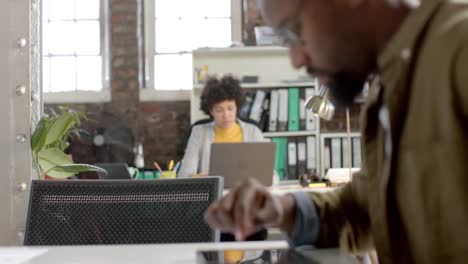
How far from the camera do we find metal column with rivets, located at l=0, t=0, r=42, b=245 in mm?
2098

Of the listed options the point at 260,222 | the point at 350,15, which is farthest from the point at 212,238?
the point at 350,15

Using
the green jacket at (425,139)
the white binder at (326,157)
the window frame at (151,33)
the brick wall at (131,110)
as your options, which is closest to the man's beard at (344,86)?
the green jacket at (425,139)

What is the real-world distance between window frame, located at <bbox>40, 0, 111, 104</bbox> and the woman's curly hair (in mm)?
1902

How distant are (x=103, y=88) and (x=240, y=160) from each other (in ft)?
10.4

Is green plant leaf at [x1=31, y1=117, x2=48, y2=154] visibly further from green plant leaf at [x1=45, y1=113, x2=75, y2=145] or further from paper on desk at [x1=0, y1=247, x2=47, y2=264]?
paper on desk at [x1=0, y1=247, x2=47, y2=264]

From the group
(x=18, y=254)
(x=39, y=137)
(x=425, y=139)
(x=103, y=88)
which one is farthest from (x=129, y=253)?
(x=103, y=88)

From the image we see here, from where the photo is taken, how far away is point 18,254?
4.00ft

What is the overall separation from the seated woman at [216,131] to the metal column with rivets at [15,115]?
2.05m

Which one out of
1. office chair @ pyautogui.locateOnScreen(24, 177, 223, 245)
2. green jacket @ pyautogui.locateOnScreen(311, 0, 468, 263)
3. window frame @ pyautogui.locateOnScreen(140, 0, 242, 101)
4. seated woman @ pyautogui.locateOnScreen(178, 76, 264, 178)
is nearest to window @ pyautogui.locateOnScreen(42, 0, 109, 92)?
window frame @ pyautogui.locateOnScreen(140, 0, 242, 101)

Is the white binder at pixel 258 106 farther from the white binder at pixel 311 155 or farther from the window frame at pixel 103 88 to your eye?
the window frame at pixel 103 88

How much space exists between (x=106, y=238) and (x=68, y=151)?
4648 mm

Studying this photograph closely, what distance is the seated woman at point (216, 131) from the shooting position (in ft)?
14.0

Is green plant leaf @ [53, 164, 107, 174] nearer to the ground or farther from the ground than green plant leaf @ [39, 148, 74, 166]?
nearer to the ground

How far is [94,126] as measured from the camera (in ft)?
20.2
